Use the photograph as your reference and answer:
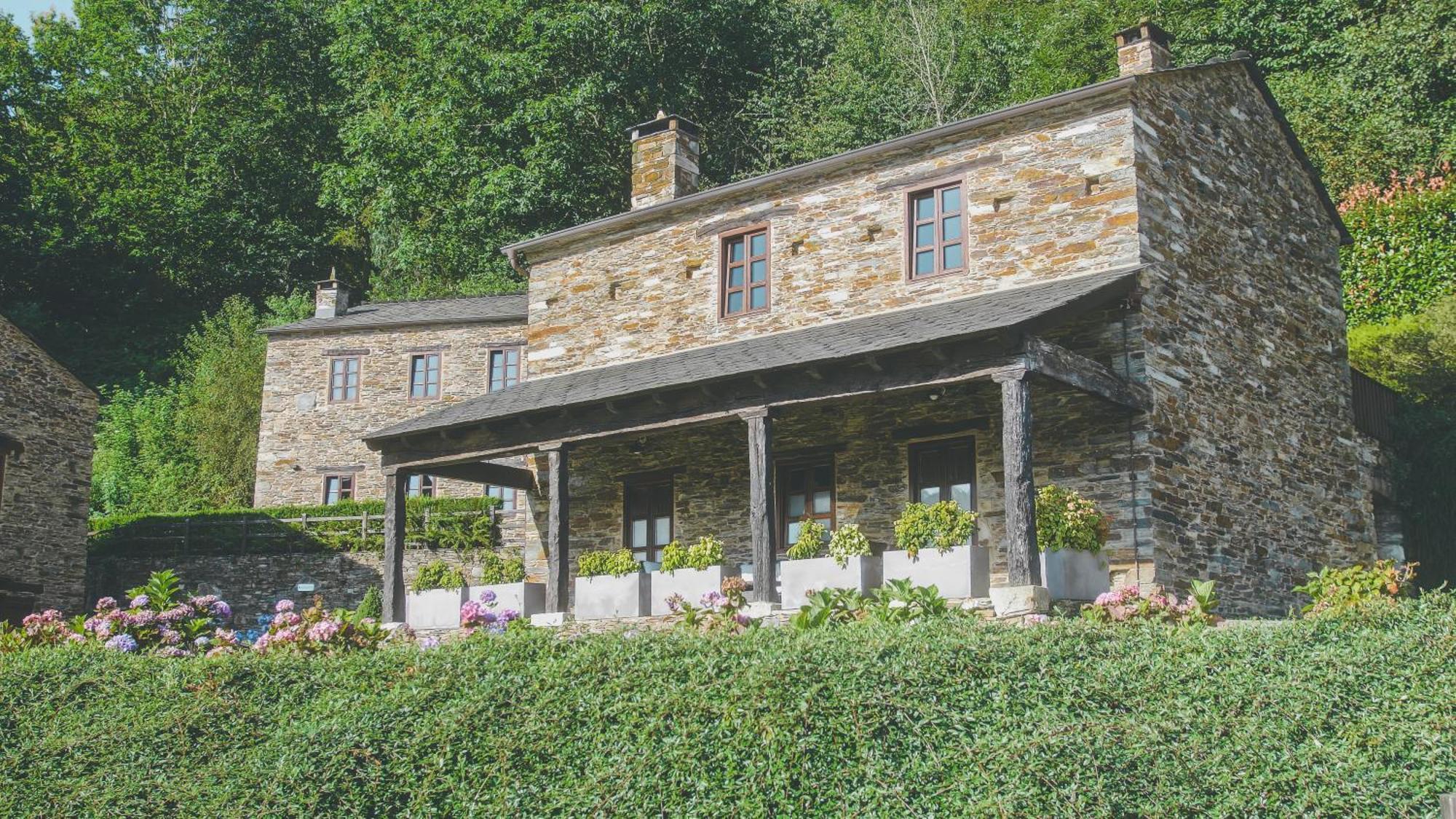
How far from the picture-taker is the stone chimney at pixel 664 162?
61.7 feet

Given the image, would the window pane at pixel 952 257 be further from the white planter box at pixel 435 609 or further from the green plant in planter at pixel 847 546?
the white planter box at pixel 435 609

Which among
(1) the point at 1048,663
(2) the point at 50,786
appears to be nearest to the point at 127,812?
(2) the point at 50,786

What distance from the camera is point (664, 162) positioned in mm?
18906

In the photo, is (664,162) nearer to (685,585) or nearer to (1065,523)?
(685,585)

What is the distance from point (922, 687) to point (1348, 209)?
18451 millimetres

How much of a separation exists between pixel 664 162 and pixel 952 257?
17.1 feet

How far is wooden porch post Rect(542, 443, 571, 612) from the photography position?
592 inches

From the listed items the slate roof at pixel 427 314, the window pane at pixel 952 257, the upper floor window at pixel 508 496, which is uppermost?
the slate roof at pixel 427 314

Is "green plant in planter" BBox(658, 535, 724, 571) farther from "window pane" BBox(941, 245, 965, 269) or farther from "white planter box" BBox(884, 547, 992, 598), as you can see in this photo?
"window pane" BBox(941, 245, 965, 269)

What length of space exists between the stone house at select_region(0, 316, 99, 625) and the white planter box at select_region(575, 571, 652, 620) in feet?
32.4

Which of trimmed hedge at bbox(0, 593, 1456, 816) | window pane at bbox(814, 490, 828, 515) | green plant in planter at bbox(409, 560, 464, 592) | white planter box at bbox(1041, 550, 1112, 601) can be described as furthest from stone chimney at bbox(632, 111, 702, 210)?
trimmed hedge at bbox(0, 593, 1456, 816)

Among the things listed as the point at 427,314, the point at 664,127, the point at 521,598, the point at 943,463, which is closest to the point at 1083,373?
the point at 943,463

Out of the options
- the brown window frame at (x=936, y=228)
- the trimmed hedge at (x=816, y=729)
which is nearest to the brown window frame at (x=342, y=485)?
the brown window frame at (x=936, y=228)

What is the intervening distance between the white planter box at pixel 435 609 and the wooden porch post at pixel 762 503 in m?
4.34
